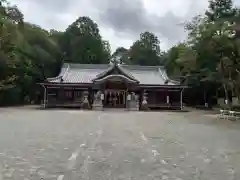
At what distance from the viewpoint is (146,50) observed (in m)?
72.7

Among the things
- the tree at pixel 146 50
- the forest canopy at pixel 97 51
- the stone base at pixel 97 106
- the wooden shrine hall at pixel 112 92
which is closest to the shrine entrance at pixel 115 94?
the wooden shrine hall at pixel 112 92

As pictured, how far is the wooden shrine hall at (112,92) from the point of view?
39.4 m

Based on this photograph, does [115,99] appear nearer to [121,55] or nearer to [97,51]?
[97,51]

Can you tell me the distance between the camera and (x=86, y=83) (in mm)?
40438

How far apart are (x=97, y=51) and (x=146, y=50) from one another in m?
14.2

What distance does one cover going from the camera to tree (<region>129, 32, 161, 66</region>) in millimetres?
71500

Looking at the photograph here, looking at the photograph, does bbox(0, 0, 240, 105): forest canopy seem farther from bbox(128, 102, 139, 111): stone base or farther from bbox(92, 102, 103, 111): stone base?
bbox(92, 102, 103, 111): stone base

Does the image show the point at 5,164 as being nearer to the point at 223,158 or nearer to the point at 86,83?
the point at 223,158

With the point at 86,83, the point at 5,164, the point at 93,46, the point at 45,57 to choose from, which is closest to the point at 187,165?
the point at 5,164

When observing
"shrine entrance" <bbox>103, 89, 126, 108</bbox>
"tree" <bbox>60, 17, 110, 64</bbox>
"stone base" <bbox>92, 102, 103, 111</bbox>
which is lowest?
"stone base" <bbox>92, 102, 103, 111</bbox>

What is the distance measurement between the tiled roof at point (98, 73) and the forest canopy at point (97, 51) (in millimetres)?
2633

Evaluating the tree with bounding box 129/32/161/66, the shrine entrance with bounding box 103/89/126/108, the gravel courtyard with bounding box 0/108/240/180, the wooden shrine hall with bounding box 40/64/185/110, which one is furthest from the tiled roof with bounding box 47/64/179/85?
the gravel courtyard with bounding box 0/108/240/180

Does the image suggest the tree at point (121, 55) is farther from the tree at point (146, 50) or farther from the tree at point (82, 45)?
the tree at point (82, 45)

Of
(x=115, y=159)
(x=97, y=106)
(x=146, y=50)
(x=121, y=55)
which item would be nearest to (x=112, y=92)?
(x=97, y=106)
